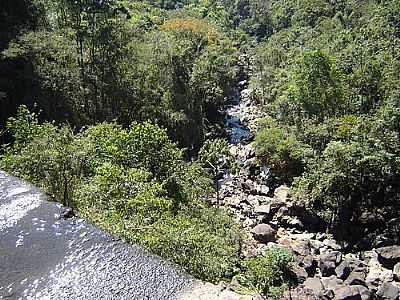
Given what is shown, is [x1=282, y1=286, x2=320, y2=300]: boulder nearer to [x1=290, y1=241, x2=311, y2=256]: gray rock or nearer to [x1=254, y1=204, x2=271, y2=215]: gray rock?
[x1=290, y1=241, x2=311, y2=256]: gray rock

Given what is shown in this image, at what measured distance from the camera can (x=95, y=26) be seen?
2758 cm

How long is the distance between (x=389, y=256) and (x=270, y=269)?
18.5 feet

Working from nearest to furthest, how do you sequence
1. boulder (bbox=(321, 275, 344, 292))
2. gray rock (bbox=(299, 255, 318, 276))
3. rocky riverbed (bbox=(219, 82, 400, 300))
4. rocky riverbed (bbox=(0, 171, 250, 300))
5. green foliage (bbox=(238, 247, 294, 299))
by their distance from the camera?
rocky riverbed (bbox=(0, 171, 250, 300)) < green foliage (bbox=(238, 247, 294, 299)) < rocky riverbed (bbox=(219, 82, 400, 300)) < boulder (bbox=(321, 275, 344, 292)) < gray rock (bbox=(299, 255, 318, 276))

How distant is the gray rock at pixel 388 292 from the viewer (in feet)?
51.5

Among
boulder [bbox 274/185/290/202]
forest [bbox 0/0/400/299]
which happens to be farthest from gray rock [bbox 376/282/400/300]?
boulder [bbox 274/185/290/202]

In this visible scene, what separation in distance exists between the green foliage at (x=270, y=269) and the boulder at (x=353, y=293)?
199 centimetres

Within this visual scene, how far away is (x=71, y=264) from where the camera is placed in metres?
3.19

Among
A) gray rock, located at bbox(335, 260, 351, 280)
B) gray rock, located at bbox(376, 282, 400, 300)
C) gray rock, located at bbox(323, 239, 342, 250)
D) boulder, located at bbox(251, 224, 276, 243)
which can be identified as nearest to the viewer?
gray rock, located at bbox(376, 282, 400, 300)

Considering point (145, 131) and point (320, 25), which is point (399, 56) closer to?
point (145, 131)

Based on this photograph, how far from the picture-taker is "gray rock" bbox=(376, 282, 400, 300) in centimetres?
1570

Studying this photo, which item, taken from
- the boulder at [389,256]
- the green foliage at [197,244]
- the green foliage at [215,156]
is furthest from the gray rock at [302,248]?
the green foliage at [215,156]

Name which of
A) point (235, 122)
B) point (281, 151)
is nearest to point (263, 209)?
point (281, 151)

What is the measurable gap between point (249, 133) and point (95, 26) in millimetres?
15086

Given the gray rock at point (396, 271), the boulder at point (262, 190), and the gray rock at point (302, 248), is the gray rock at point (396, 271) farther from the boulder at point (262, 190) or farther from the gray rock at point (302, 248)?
the boulder at point (262, 190)
